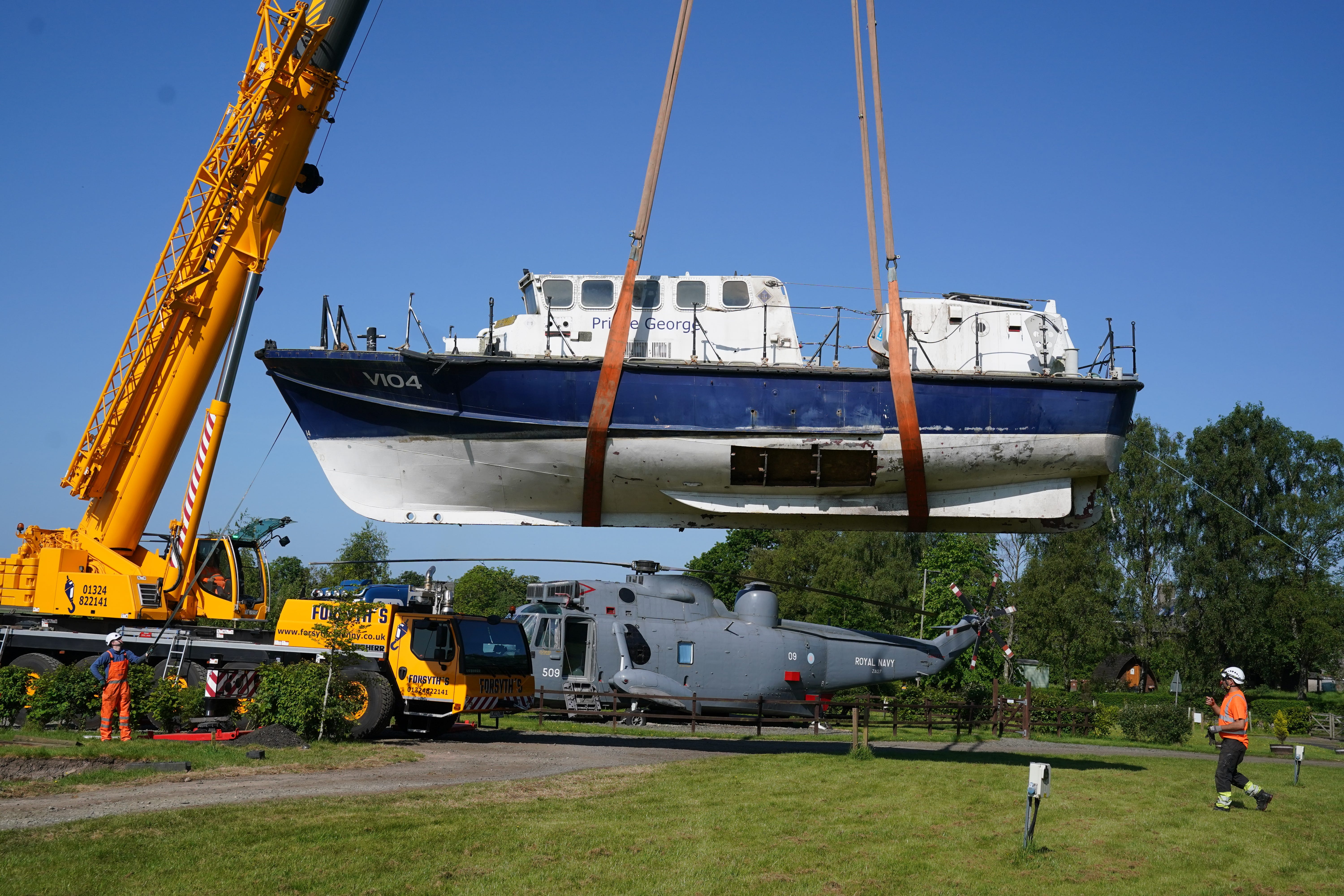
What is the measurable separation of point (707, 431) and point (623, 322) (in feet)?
5.96

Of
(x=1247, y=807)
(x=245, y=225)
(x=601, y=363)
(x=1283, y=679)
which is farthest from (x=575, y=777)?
(x=1283, y=679)

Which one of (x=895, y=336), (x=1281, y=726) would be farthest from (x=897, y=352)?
(x=1281, y=726)

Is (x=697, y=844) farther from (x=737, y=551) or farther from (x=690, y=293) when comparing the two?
(x=737, y=551)

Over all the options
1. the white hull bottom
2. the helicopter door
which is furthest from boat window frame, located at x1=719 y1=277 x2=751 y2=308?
the helicopter door

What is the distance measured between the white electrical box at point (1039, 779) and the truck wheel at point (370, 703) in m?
10.5

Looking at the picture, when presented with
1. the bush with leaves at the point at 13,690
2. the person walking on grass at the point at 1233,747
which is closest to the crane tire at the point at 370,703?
the bush with leaves at the point at 13,690

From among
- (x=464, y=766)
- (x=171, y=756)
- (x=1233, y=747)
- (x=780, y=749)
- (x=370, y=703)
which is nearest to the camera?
(x=1233, y=747)

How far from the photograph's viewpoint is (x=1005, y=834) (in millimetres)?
9219

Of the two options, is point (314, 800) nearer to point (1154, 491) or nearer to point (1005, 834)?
point (1005, 834)

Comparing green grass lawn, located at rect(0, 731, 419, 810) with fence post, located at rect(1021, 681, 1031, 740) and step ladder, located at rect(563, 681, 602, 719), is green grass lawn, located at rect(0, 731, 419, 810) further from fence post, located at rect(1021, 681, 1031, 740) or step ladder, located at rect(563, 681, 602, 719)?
fence post, located at rect(1021, 681, 1031, 740)

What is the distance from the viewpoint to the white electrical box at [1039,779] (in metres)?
8.26

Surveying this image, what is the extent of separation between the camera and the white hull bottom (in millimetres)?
13703

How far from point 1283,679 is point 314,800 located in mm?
64199

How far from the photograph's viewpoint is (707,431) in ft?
44.7
